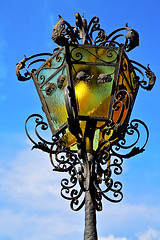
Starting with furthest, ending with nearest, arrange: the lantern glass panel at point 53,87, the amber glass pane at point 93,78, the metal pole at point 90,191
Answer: the lantern glass panel at point 53,87 → the amber glass pane at point 93,78 → the metal pole at point 90,191

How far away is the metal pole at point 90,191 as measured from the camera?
17.7 feet

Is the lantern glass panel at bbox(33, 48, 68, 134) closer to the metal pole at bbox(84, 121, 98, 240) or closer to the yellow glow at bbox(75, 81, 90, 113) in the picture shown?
the yellow glow at bbox(75, 81, 90, 113)

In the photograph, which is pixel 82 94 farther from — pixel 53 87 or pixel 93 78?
pixel 53 87

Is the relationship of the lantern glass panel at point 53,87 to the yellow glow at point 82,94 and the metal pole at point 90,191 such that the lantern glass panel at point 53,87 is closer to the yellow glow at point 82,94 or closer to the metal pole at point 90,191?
the yellow glow at point 82,94

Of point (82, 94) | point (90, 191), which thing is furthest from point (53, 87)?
point (90, 191)

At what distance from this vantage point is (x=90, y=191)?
Answer: 5.61 meters

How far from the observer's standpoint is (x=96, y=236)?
539cm

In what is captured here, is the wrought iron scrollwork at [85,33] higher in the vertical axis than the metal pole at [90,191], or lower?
higher

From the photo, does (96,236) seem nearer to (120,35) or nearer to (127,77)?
(127,77)

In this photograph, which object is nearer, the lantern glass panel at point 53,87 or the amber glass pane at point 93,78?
the amber glass pane at point 93,78

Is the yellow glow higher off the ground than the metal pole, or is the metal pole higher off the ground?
the yellow glow

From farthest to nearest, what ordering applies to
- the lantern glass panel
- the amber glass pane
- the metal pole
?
the lantern glass panel, the amber glass pane, the metal pole

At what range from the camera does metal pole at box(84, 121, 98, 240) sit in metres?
5.40

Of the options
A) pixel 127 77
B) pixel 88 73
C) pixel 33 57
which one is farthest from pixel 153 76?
pixel 33 57
